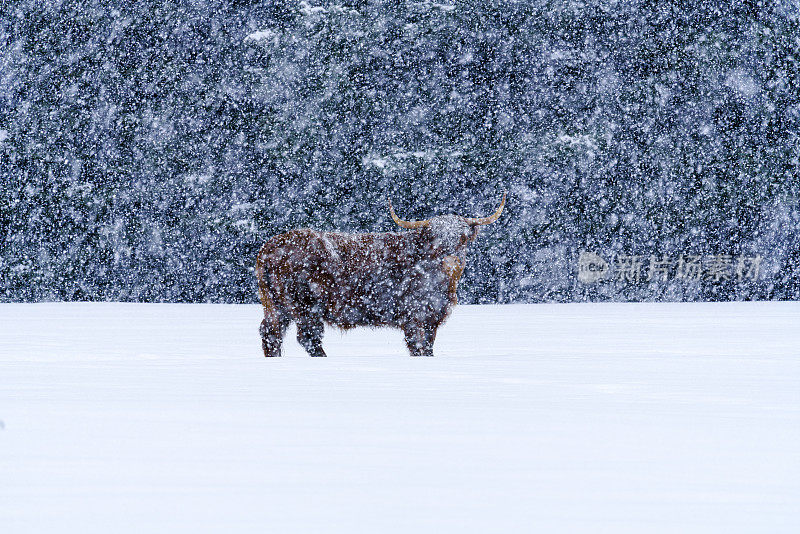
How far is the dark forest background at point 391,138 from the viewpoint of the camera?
14.5 metres

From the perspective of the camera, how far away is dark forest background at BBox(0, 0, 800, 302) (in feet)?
47.5

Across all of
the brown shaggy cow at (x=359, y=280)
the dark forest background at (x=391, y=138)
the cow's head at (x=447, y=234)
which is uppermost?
the cow's head at (x=447, y=234)

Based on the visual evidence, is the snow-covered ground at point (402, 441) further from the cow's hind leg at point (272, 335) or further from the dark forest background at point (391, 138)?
the dark forest background at point (391, 138)

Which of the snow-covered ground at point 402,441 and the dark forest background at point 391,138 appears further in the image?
the dark forest background at point 391,138

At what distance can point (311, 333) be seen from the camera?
7.26m

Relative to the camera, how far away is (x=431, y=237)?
7227 millimetres

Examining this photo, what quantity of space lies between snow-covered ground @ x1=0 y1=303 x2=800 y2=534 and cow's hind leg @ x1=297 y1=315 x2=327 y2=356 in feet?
0.62

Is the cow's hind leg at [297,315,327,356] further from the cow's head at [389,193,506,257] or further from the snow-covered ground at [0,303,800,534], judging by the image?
the cow's head at [389,193,506,257]

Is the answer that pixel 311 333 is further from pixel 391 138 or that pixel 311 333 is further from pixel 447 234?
pixel 391 138

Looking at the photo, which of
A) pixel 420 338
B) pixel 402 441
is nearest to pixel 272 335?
pixel 420 338

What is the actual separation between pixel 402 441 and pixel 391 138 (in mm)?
11128

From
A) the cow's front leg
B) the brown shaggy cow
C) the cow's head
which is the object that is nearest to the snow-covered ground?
the cow's front leg

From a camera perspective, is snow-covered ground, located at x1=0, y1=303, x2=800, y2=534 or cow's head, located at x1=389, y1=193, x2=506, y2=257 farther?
cow's head, located at x1=389, y1=193, x2=506, y2=257

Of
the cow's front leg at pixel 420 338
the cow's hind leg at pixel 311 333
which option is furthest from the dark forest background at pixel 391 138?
the cow's hind leg at pixel 311 333
